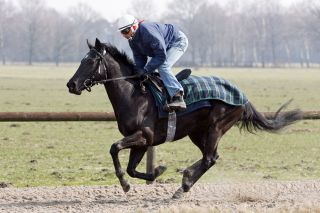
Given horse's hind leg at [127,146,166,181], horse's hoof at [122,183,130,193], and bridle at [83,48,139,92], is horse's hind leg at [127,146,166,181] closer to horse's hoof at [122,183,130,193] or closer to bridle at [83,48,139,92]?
horse's hoof at [122,183,130,193]

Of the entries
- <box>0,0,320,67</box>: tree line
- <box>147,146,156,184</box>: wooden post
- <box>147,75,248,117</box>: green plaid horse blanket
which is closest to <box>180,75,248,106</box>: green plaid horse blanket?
<box>147,75,248,117</box>: green plaid horse blanket

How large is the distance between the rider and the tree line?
104 metres

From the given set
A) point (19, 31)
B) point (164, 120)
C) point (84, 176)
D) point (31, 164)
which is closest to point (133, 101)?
point (164, 120)

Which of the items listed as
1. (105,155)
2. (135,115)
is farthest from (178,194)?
(105,155)

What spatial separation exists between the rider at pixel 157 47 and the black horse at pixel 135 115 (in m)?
0.20

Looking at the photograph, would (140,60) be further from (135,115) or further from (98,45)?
(135,115)

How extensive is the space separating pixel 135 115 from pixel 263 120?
188 centimetres

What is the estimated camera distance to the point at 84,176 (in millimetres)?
11570

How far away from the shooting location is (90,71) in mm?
8414

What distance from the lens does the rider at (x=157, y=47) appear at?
841cm

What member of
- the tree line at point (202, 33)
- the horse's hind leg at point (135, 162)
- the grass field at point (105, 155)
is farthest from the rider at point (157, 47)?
the tree line at point (202, 33)

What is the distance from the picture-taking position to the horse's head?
828 cm

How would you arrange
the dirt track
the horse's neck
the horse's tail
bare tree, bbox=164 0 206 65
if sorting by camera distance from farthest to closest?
1. bare tree, bbox=164 0 206 65
2. the horse's tail
3. the horse's neck
4. the dirt track

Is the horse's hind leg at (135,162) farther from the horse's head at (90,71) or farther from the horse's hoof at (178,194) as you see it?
the horse's head at (90,71)
